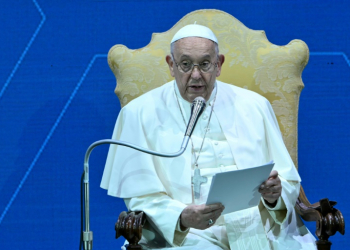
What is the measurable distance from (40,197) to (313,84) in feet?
7.34

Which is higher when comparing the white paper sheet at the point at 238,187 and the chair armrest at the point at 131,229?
the white paper sheet at the point at 238,187

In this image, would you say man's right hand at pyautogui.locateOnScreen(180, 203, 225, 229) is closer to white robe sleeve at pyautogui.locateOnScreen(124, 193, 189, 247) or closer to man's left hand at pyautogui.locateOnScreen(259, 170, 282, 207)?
white robe sleeve at pyautogui.locateOnScreen(124, 193, 189, 247)

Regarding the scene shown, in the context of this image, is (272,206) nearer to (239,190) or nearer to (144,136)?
(239,190)

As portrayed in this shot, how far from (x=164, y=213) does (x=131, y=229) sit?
0.24m

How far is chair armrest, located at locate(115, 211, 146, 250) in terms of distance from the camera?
289 cm

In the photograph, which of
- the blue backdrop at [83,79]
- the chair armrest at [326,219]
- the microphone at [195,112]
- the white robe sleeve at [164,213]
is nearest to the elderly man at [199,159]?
the white robe sleeve at [164,213]

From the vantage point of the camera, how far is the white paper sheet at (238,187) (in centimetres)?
270

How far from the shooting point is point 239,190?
111 inches

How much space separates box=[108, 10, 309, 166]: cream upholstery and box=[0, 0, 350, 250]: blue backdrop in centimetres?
67

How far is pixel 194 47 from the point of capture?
11.0 ft

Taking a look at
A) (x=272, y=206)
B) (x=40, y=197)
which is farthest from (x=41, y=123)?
(x=272, y=206)

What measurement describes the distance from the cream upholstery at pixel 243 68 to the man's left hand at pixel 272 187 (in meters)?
0.81

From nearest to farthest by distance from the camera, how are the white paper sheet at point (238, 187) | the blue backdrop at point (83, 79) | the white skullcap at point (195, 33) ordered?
the white paper sheet at point (238, 187) < the white skullcap at point (195, 33) < the blue backdrop at point (83, 79)

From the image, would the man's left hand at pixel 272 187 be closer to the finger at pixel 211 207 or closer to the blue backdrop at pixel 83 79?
the finger at pixel 211 207
